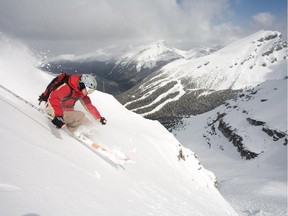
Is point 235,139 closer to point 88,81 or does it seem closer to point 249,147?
point 249,147

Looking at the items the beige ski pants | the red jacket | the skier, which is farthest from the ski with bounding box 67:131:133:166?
the red jacket

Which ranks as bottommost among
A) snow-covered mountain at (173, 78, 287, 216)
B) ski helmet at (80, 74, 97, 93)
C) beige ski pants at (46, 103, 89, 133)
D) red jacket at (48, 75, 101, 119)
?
beige ski pants at (46, 103, 89, 133)

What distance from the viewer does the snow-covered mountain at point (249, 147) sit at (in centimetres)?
4914


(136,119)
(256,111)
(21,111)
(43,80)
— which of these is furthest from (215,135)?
(21,111)

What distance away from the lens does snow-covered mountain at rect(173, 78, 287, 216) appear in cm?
4914

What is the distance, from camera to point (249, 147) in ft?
271

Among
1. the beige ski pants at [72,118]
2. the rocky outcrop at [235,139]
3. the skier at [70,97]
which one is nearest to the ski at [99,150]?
the beige ski pants at [72,118]

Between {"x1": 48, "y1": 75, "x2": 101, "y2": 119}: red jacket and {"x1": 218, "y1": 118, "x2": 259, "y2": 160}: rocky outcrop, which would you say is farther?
{"x1": 218, "y1": 118, "x2": 259, "y2": 160}: rocky outcrop

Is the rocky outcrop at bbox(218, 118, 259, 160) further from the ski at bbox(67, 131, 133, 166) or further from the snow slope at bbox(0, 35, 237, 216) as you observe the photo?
the ski at bbox(67, 131, 133, 166)

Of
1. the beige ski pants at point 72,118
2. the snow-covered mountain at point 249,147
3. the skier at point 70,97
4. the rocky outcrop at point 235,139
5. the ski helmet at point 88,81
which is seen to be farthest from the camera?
the rocky outcrop at point 235,139

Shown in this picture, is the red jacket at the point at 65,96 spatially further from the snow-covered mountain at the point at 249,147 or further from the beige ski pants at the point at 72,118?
the snow-covered mountain at the point at 249,147

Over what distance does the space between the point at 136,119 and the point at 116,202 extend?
63.8 ft

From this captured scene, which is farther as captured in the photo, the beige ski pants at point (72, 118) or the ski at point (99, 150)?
the ski at point (99, 150)

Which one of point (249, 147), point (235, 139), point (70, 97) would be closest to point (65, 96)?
point (70, 97)
